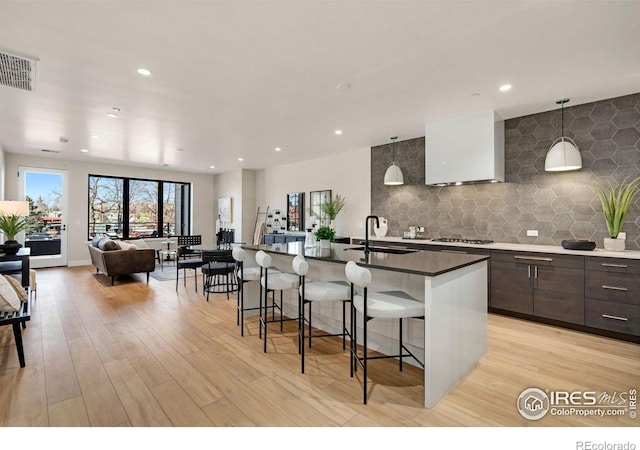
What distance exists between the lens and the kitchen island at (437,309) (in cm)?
206

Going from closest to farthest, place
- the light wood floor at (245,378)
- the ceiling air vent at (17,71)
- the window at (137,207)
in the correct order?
the light wood floor at (245,378) < the ceiling air vent at (17,71) < the window at (137,207)

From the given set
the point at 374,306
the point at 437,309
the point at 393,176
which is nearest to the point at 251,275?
the point at 374,306

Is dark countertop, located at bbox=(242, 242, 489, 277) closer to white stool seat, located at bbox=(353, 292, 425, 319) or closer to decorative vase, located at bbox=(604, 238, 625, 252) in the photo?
white stool seat, located at bbox=(353, 292, 425, 319)

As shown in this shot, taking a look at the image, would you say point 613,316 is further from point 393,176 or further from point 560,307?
point 393,176

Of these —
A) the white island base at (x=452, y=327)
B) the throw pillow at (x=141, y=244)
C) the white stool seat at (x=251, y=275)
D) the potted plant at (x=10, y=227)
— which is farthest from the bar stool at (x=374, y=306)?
the throw pillow at (x=141, y=244)

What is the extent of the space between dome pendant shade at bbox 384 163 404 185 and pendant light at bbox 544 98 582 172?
6.98ft

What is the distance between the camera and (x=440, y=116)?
14.1ft

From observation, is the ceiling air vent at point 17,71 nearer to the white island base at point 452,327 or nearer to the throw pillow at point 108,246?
the throw pillow at point 108,246

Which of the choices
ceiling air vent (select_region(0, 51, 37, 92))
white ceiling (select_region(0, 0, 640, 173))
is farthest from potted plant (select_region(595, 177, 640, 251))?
ceiling air vent (select_region(0, 51, 37, 92))

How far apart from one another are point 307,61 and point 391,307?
7.48ft

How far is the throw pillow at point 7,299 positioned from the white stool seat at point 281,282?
6.74 ft

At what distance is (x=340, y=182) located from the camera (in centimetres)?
681

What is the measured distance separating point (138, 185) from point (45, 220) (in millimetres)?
2304

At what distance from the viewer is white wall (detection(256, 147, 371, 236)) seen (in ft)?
20.8
